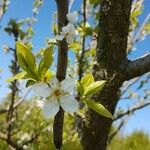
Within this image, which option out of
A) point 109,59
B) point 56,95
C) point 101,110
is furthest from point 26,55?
point 109,59

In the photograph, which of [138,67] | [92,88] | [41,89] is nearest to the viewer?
[41,89]

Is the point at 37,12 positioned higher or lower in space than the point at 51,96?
lower

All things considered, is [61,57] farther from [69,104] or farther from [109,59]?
[109,59]

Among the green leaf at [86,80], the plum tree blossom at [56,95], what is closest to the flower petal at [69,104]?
the plum tree blossom at [56,95]

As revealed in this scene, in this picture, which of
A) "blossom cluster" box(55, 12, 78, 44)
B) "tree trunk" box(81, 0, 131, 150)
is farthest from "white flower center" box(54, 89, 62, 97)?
"tree trunk" box(81, 0, 131, 150)

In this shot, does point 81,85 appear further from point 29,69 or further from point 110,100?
point 110,100

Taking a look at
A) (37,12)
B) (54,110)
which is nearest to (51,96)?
(54,110)

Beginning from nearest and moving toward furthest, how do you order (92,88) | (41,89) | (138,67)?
(41,89) → (92,88) → (138,67)
